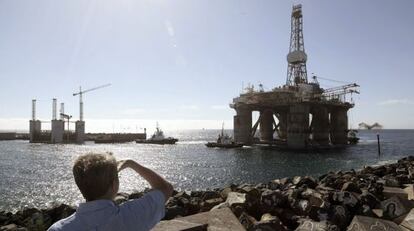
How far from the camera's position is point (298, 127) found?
260 ft

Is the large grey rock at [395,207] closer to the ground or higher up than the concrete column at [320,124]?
closer to the ground

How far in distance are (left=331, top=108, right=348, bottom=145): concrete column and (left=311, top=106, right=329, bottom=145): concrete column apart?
914 cm

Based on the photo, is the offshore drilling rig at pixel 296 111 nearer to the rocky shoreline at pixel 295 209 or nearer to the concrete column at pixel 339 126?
the concrete column at pixel 339 126

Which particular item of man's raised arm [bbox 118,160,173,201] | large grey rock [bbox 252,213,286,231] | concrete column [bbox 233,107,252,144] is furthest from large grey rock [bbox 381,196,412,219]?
concrete column [bbox 233,107,252,144]

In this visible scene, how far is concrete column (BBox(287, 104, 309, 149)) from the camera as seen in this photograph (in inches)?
3103

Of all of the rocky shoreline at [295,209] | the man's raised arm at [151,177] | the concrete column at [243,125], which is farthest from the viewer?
the concrete column at [243,125]

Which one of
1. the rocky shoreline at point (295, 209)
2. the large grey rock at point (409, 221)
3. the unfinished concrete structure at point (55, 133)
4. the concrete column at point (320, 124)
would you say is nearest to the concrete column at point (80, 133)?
the unfinished concrete structure at point (55, 133)

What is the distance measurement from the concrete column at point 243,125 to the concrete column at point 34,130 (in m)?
77.4

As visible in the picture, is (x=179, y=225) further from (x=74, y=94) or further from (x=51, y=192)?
(x=74, y=94)

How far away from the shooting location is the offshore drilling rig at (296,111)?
3142 inches

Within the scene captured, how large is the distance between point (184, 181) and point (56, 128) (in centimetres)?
10227

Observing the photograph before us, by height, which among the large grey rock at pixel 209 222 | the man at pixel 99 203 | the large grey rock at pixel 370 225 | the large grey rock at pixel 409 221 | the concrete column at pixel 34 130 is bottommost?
the large grey rock at pixel 409 221

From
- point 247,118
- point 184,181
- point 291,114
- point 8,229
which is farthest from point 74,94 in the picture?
point 8,229

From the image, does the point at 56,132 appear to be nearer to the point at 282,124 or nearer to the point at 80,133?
the point at 80,133
